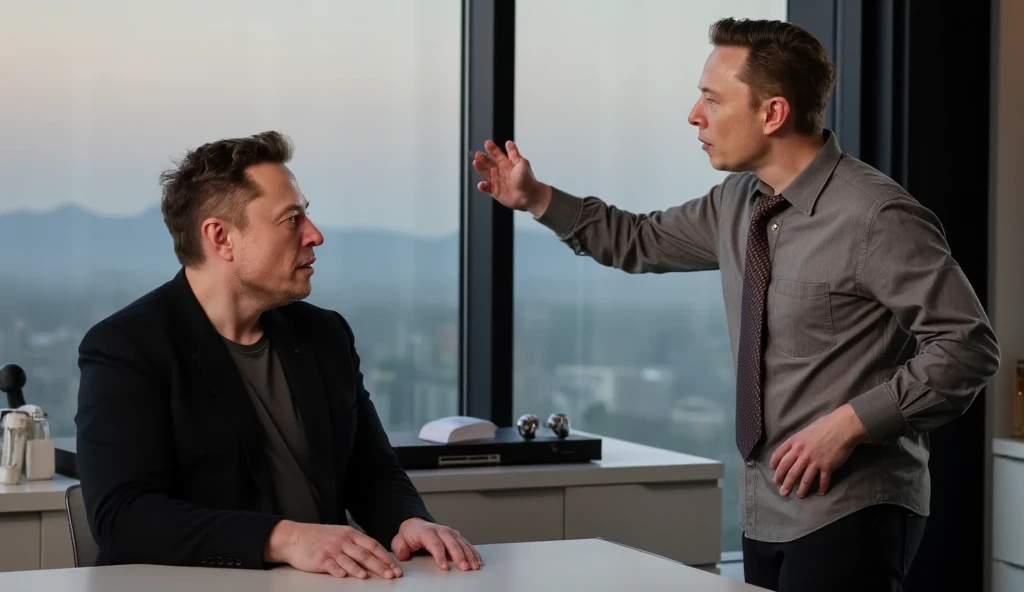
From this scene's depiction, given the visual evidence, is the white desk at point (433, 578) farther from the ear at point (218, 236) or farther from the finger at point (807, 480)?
the ear at point (218, 236)

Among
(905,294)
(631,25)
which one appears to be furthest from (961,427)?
(905,294)

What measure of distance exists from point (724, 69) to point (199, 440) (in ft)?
3.90

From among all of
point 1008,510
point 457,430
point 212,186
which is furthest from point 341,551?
point 1008,510

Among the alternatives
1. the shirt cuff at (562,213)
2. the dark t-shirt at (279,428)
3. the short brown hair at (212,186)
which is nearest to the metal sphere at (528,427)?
the shirt cuff at (562,213)

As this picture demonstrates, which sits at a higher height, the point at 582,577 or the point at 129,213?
the point at 129,213

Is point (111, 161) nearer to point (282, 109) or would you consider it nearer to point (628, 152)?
point (282, 109)

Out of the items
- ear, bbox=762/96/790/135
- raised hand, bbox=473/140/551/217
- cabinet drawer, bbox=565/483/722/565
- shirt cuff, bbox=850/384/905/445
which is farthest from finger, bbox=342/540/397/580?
cabinet drawer, bbox=565/483/722/565

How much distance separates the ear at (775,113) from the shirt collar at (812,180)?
0.09 metres

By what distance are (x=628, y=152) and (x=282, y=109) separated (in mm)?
1079

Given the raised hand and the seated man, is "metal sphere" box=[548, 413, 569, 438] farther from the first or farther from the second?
the seated man

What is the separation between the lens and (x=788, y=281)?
2141mm

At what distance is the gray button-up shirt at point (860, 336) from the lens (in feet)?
6.52

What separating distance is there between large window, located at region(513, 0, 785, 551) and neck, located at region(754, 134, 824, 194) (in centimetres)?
134

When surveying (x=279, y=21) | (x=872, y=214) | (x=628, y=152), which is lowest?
(x=872, y=214)
